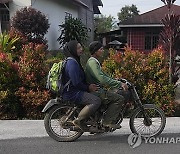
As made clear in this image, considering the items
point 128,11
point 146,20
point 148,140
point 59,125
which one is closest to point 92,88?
point 59,125

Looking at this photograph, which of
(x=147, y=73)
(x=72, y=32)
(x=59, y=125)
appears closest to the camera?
(x=59, y=125)

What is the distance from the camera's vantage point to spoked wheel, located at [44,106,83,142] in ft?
17.2

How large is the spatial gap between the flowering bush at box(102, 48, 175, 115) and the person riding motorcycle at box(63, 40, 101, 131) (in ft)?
7.23

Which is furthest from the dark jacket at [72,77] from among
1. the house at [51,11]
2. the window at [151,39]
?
the window at [151,39]

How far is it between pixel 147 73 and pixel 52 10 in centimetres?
1240

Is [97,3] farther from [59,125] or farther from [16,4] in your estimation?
[59,125]

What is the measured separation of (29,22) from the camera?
13.9 m

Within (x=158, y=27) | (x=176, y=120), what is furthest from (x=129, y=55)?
(x=158, y=27)

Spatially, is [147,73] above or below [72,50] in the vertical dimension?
below

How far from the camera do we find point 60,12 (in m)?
20.2

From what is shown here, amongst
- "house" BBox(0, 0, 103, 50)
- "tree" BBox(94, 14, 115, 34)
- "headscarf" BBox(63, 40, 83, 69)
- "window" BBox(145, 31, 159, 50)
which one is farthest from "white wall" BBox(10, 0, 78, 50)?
"tree" BBox(94, 14, 115, 34)

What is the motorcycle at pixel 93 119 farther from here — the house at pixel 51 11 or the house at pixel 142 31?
the house at pixel 142 31

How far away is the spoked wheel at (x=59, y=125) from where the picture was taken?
17.2 feet

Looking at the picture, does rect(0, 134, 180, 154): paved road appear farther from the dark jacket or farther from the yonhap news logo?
the dark jacket
